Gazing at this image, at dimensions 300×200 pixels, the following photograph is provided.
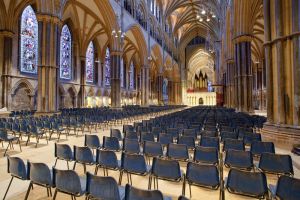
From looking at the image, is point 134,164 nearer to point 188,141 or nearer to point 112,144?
point 112,144

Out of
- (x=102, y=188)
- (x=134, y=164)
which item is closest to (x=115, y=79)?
(x=134, y=164)

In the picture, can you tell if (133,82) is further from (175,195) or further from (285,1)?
(175,195)

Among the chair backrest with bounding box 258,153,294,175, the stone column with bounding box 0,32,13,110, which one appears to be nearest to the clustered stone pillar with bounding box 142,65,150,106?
the stone column with bounding box 0,32,13,110

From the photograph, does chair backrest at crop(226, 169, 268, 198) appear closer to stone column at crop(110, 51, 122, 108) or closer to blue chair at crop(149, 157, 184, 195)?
blue chair at crop(149, 157, 184, 195)

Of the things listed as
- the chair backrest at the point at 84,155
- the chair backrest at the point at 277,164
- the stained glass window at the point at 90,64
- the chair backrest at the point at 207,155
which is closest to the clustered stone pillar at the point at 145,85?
the stained glass window at the point at 90,64

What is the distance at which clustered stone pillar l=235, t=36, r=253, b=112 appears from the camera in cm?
1662

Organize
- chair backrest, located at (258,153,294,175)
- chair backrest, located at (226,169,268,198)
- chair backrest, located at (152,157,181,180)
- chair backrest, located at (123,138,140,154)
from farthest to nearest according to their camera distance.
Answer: chair backrest, located at (123,138,140,154) < chair backrest, located at (258,153,294,175) < chair backrest, located at (152,157,181,180) < chair backrest, located at (226,169,268,198)

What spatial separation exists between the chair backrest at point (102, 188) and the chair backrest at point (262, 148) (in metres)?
3.87

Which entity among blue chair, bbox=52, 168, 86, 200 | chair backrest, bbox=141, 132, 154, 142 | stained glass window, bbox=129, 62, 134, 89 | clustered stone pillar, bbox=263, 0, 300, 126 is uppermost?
stained glass window, bbox=129, 62, 134, 89

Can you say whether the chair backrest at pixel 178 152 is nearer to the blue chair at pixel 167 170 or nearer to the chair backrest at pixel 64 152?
the blue chair at pixel 167 170

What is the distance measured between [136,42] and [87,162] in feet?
97.1

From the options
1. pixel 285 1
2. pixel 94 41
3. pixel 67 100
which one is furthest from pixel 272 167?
pixel 94 41

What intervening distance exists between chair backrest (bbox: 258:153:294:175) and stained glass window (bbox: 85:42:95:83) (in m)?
30.6

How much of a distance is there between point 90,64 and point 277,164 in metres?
32.3
